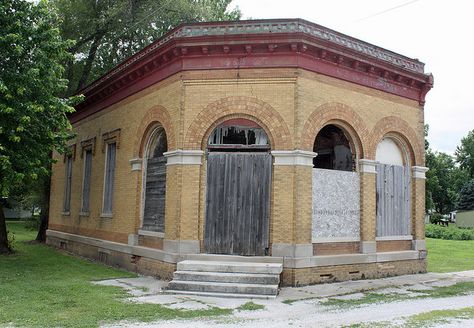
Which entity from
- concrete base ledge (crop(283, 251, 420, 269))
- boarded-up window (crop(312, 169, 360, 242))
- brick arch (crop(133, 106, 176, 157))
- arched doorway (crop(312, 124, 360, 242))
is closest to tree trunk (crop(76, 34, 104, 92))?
brick arch (crop(133, 106, 176, 157))

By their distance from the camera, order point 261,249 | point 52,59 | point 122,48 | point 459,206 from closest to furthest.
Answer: point 261,249 < point 52,59 < point 122,48 < point 459,206

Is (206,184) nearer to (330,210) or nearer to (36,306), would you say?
(330,210)

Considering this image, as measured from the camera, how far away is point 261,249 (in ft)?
38.7

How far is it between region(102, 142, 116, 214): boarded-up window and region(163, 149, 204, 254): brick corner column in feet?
15.0

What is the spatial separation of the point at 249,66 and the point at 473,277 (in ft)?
29.9

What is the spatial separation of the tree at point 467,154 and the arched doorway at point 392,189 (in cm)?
6573

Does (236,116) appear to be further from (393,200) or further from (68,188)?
(68,188)

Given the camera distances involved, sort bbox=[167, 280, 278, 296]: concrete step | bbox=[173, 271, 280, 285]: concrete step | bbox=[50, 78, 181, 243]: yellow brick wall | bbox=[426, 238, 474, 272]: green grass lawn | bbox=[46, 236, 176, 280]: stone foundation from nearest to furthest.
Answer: bbox=[167, 280, 278, 296]: concrete step < bbox=[173, 271, 280, 285]: concrete step < bbox=[46, 236, 176, 280]: stone foundation < bbox=[50, 78, 181, 243]: yellow brick wall < bbox=[426, 238, 474, 272]: green grass lawn

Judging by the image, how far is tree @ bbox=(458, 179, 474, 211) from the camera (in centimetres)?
5466

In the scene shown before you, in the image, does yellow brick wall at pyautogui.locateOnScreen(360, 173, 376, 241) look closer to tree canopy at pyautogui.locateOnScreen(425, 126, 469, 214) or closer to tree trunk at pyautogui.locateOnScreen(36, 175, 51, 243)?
tree trunk at pyautogui.locateOnScreen(36, 175, 51, 243)

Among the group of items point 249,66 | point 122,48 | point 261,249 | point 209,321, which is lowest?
point 209,321

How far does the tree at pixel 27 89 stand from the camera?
12375 mm

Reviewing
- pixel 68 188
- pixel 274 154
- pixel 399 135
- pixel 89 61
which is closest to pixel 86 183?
pixel 68 188

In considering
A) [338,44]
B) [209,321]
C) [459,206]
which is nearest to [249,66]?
[338,44]
